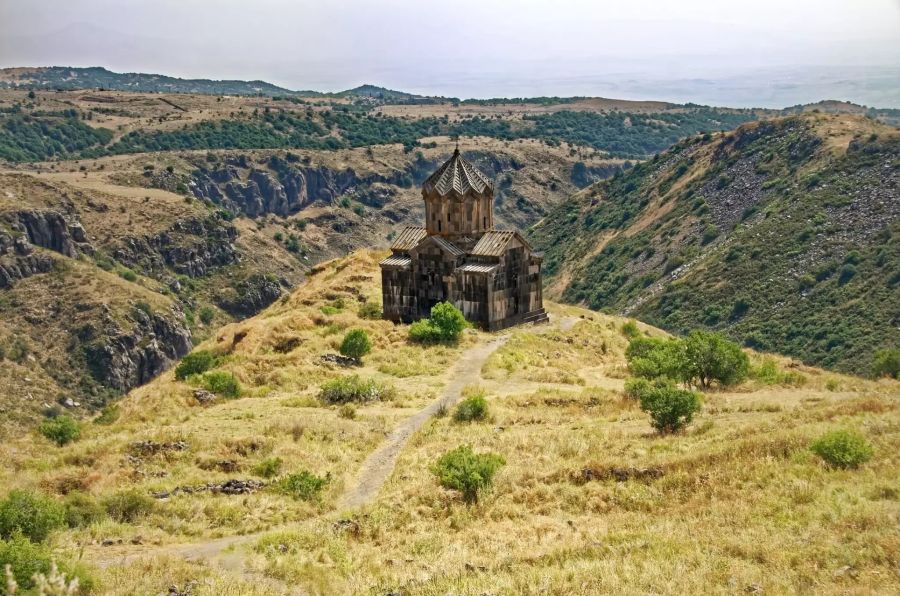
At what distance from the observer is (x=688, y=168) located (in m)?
84.1

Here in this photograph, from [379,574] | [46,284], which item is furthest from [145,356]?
[379,574]

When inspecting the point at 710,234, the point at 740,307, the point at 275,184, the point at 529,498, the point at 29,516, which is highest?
the point at 29,516

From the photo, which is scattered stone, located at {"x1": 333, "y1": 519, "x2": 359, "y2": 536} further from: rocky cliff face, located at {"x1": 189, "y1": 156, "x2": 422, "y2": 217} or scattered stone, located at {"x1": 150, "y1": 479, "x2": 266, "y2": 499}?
rocky cliff face, located at {"x1": 189, "y1": 156, "x2": 422, "y2": 217}

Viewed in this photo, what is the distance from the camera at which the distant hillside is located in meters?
47.2

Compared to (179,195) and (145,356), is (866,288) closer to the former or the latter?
(145,356)

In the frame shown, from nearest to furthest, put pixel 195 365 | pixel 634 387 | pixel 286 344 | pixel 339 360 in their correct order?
pixel 634 387 → pixel 195 365 → pixel 339 360 → pixel 286 344

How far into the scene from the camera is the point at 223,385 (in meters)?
23.4

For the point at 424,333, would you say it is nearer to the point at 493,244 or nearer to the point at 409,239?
the point at 493,244

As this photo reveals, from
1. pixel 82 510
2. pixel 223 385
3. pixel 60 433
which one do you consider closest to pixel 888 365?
pixel 223 385

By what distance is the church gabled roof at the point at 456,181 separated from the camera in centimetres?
3266

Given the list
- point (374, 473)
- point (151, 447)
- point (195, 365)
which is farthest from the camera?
point (195, 365)

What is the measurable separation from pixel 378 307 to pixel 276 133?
124239 mm

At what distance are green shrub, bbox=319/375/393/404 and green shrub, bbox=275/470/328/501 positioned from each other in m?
6.99

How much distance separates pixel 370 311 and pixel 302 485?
19.9m
